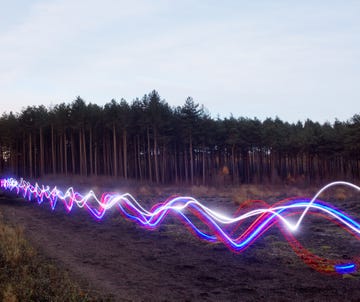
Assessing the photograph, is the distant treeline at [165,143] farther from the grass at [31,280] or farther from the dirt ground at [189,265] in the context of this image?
the grass at [31,280]

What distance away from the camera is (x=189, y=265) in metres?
9.25

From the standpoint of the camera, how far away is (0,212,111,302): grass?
241 inches

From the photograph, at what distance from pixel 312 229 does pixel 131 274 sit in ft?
24.9

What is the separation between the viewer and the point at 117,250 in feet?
36.9

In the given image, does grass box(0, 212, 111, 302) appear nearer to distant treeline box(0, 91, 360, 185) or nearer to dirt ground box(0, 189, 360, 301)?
dirt ground box(0, 189, 360, 301)

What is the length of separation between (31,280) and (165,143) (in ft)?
183

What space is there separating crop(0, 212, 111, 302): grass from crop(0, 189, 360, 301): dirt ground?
0.48 metres

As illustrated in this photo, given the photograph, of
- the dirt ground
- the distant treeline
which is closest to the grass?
the dirt ground

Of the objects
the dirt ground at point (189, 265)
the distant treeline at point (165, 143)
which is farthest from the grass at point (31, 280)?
the distant treeline at point (165, 143)

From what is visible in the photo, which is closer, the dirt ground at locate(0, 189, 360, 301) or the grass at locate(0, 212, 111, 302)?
the grass at locate(0, 212, 111, 302)

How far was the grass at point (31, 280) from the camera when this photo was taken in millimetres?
6117

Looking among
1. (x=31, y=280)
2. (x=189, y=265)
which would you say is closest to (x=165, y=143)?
(x=189, y=265)

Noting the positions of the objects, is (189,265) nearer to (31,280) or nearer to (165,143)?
(31,280)

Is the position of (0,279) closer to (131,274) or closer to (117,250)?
(131,274)
